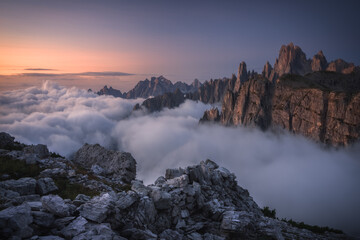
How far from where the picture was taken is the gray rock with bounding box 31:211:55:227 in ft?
34.6

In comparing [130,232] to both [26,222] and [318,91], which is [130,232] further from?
[318,91]

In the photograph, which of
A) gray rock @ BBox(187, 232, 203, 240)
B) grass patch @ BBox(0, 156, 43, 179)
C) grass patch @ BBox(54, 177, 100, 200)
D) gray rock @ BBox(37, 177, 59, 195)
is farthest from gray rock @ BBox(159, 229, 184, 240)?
grass patch @ BBox(0, 156, 43, 179)

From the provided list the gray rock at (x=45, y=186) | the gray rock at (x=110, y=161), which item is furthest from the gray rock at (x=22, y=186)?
the gray rock at (x=110, y=161)

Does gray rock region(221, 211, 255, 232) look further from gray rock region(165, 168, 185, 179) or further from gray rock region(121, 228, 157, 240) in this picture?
gray rock region(165, 168, 185, 179)

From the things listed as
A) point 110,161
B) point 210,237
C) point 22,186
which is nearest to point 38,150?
point 110,161

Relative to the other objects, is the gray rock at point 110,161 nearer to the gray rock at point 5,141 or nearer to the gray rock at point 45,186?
the gray rock at point 5,141

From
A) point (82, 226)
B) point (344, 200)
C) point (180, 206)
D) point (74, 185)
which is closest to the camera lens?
point (82, 226)

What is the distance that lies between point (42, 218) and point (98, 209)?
2.80m

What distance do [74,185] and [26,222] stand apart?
11.6 metres

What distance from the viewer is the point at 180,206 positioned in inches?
679

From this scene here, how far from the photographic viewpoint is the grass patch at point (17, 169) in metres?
20.8

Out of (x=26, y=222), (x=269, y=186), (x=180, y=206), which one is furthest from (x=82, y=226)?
(x=269, y=186)

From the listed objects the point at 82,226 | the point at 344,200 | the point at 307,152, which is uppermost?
the point at 82,226

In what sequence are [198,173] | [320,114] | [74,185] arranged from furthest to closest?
[320,114] → [198,173] → [74,185]
